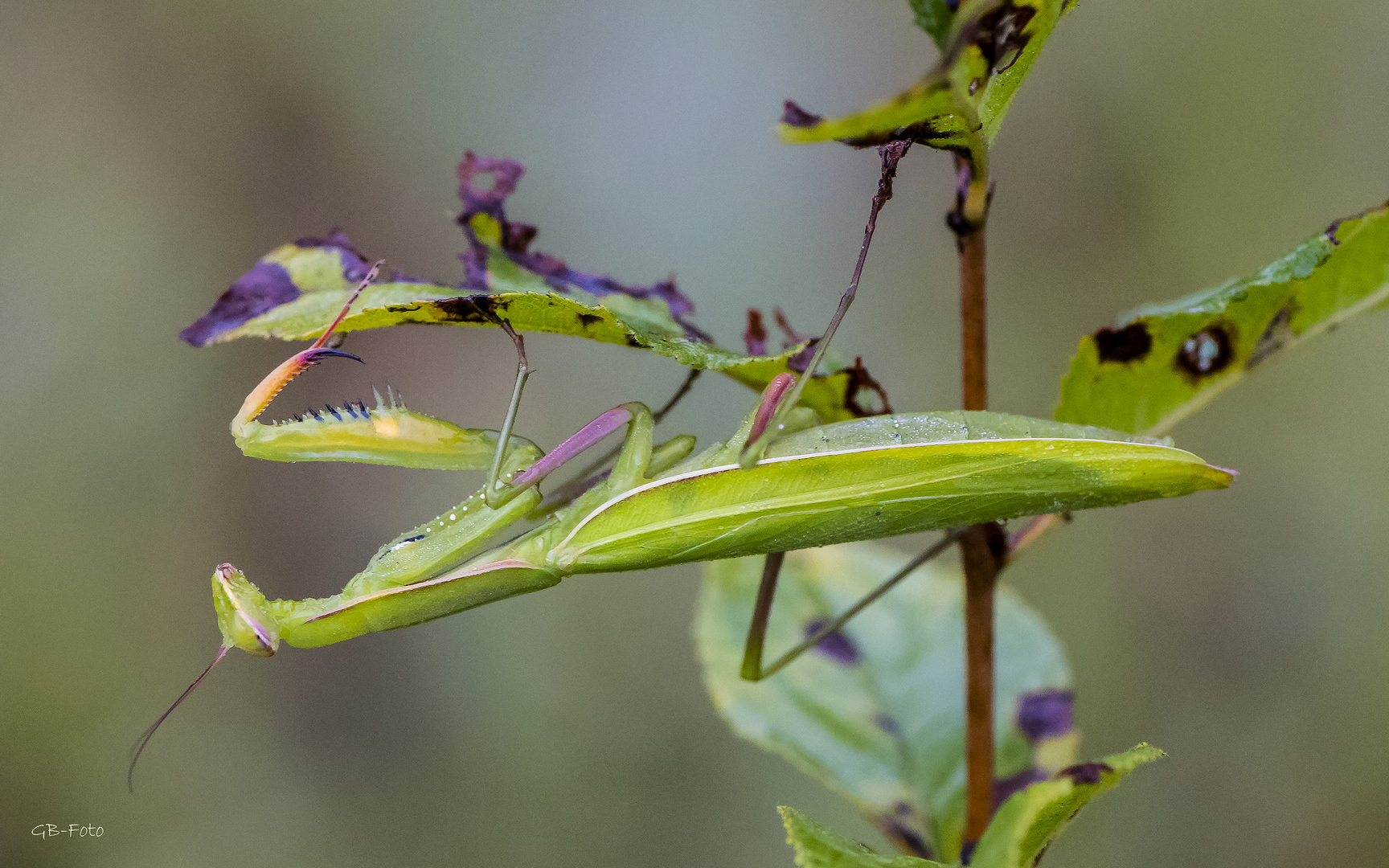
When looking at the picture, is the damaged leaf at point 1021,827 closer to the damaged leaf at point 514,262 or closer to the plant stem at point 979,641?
the plant stem at point 979,641

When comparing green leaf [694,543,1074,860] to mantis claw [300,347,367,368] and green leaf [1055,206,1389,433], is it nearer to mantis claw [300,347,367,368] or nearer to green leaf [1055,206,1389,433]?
green leaf [1055,206,1389,433]

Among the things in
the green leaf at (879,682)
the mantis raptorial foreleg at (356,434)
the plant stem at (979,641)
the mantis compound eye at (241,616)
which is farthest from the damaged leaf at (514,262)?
the green leaf at (879,682)

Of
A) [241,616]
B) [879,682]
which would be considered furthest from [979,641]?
[241,616]

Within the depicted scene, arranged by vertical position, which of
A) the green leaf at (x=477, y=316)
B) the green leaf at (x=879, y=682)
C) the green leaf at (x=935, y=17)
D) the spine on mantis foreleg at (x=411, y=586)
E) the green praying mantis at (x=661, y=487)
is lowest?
the green leaf at (x=879, y=682)

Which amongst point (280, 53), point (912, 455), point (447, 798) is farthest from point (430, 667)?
point (912, 455)

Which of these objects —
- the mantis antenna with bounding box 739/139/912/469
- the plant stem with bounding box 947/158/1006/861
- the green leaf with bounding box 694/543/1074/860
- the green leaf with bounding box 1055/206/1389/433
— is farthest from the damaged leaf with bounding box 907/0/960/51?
the green leaf with bounding box 694/543/1074/860

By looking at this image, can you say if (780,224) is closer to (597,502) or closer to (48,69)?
(597,502)
